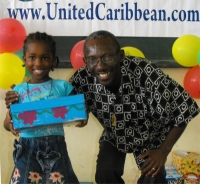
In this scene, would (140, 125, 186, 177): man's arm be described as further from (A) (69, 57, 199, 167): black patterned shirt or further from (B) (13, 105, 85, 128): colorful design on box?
(B) (13, 105, 85, 128): colorful design on box

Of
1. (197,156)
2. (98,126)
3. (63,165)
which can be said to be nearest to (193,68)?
(197,156)

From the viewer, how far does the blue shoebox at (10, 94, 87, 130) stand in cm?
134

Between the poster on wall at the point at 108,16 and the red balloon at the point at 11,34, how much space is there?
13 centimetres

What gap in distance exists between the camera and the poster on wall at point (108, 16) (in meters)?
1.99

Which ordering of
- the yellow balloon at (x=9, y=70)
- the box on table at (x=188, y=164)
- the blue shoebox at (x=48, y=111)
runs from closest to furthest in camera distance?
the blue shoebox at (x=48, y=111) → the yellow balloon at (x=9, y=70) → the box on table at (x=188, y=164)

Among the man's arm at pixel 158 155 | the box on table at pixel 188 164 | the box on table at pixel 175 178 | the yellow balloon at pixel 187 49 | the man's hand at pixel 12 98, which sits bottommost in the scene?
the box on table at pixel 175 178

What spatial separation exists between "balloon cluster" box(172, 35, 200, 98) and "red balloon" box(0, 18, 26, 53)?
0.85 m

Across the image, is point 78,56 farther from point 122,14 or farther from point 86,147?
point 86,147

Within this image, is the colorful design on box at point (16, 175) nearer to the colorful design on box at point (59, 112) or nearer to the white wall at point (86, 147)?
the colorful design on box at point (59, 112)

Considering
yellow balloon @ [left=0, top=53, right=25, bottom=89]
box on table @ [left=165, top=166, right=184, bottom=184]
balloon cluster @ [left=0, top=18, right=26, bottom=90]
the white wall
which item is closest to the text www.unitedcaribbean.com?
balloon cluster @ [left=0, top=18, right=26, bottom=90]

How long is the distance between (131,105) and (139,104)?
0.12 ft

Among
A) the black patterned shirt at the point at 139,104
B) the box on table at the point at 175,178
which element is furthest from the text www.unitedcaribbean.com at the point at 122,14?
the box on table at the point at 175,178

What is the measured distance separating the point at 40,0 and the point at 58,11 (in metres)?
0.12

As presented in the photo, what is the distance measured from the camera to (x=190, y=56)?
6.23 ft
